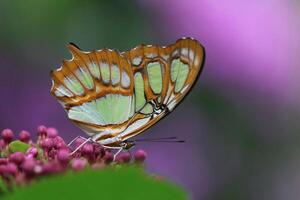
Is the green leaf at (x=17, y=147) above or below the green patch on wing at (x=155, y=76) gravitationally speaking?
below

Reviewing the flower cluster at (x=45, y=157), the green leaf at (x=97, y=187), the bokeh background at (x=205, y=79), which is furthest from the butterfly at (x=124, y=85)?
the bokeh background at (x=205, y=79)

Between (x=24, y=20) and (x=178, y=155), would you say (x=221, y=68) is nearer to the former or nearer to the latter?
(x=178, y=155)

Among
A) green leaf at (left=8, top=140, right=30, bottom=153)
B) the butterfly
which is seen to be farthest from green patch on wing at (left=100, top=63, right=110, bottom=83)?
Result: green leaf at (left=8, top=140, right=30, bottom=153)

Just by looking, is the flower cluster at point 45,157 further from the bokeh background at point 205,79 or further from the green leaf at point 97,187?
the bokeh background at point 205,79

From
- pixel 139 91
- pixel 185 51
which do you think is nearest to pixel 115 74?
pixel 139 91

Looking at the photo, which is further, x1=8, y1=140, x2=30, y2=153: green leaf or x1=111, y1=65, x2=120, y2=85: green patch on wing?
x1=111, y1=65, x2=120, y2=85: green patch on wing

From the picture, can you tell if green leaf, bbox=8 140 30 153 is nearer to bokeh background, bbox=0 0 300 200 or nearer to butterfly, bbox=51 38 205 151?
butterfly, bbox=51 38 205 151

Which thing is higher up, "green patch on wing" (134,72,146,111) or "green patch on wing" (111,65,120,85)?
"green patch on wing" (111,65,120,85)

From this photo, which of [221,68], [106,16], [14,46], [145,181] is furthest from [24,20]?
[145,181]
